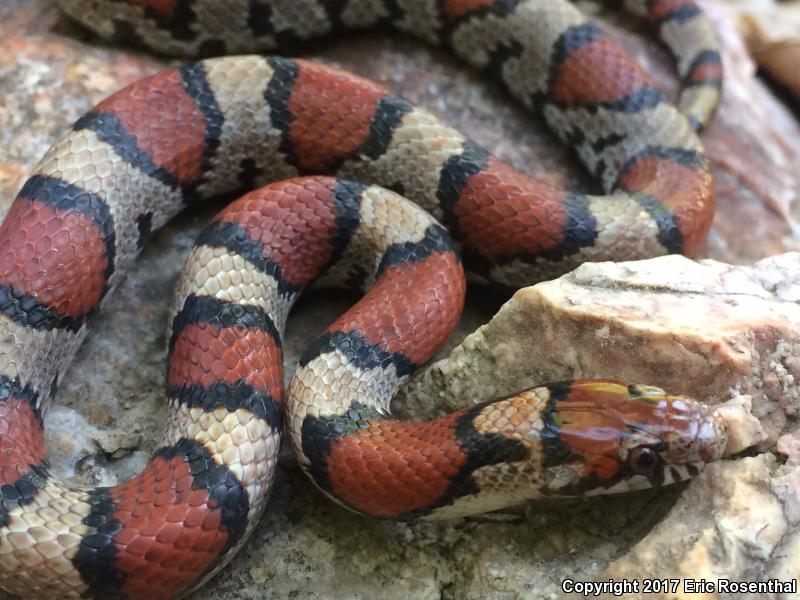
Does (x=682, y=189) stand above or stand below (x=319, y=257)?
above

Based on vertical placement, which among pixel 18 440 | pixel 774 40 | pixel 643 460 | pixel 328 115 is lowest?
pixel 18 440

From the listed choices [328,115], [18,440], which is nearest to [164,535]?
[18,440]

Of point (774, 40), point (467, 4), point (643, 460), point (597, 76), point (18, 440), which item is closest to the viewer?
point (643, 460)

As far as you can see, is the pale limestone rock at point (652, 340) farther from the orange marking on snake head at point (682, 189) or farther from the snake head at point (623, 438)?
the orange marking on snake head at point (682, 189)

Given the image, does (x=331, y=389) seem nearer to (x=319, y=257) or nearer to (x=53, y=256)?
(x=319, y=257)

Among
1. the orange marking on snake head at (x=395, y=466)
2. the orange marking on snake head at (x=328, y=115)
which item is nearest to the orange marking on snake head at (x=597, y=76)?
the orange marking on snake head at (x=328, y=115)

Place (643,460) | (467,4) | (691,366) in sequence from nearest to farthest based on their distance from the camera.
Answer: (643,460)
(691,366)
(467,4)

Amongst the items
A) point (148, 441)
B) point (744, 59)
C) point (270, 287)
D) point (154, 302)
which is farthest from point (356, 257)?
point (744, 59)
